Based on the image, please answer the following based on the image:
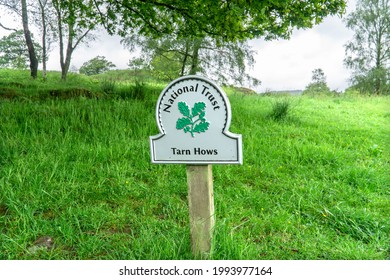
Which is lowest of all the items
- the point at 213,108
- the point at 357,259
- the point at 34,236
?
the point at 357,259

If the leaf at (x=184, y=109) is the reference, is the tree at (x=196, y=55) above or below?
above

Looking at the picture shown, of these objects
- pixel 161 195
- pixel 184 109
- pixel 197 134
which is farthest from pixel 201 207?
pixel 161 195

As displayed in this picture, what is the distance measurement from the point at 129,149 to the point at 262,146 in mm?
2131

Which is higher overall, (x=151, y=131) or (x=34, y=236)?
(x=151, y=131)

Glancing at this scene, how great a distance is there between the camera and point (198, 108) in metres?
1.98

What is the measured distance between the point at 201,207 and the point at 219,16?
5.07 m

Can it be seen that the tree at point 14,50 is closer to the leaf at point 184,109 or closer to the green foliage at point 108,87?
the green foliage at point 108,87

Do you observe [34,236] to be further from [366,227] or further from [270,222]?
[366,227]

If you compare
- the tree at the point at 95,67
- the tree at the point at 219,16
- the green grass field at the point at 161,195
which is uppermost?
the tree at the point at 95,67

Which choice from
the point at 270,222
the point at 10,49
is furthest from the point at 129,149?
the point at 10,49

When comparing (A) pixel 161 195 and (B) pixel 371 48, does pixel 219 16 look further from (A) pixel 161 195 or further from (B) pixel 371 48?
(B) pixel 371 48

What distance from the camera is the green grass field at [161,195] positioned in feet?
8.16

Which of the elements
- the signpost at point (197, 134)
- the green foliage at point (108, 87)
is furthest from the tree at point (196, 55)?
the signpost at point (197, 134)

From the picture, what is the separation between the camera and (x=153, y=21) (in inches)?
315
